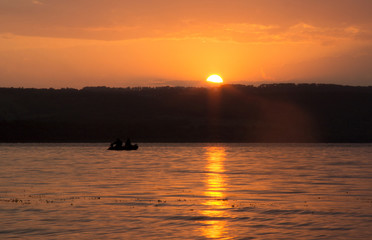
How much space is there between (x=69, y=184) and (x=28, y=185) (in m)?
2.67

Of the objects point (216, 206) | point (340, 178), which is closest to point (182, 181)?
point (340, 178)

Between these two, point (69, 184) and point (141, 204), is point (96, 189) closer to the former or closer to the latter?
point (69, 184)

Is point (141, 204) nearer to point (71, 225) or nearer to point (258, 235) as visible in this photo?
point (71, 225)

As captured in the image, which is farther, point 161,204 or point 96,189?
point 96,189

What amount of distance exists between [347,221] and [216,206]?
719 cm

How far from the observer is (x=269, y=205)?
34.0 m

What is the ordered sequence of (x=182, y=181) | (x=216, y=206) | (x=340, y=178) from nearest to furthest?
(x=216, y=206), (x=182, y=181), (x=340, y=178)

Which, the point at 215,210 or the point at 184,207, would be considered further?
the point at 184,207

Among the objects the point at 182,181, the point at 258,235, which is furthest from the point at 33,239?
the point at 182,181

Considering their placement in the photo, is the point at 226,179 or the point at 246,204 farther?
the point at 226,179

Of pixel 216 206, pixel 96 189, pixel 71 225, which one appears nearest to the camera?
pixel 71 225

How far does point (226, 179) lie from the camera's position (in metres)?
52.3

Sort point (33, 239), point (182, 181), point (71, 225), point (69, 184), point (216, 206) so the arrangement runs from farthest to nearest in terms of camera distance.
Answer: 1. point (182, 181)
2. point (69, 184)
3. point (216, 206)
4. point (71, 225)
5. point (33, 239)

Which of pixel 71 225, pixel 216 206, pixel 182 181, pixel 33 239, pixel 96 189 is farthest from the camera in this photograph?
pixel 182 181
